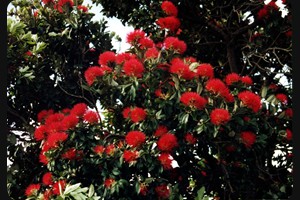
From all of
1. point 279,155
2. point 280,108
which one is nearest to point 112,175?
point 280,108

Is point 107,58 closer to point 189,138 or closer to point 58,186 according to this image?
point 189,138

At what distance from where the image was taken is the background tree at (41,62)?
4.98m

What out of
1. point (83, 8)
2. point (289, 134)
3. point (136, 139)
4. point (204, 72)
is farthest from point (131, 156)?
point (83, 8)

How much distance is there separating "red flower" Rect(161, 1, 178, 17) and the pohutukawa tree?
90 cm

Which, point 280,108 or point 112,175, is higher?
point 280,108

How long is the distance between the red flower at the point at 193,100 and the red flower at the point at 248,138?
590 mm

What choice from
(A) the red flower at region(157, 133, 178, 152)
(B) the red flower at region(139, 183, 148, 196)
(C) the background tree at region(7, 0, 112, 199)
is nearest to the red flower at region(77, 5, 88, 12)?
(C) the background tree at region(7, 0, 112, 199)

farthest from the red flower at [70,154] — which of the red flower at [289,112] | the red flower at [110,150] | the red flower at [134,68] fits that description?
the red flower at [289,112]

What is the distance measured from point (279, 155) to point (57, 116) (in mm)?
2811

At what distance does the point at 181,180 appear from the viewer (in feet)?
15.2

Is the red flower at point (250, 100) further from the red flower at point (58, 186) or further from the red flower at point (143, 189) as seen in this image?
the red flower at point (58, 186)

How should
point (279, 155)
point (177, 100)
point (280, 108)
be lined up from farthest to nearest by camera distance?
point (279, 155), point (280, 108), point (177, 100)

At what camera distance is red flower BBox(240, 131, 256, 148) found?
428 cm

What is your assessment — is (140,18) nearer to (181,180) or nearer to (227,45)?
(227,45)
